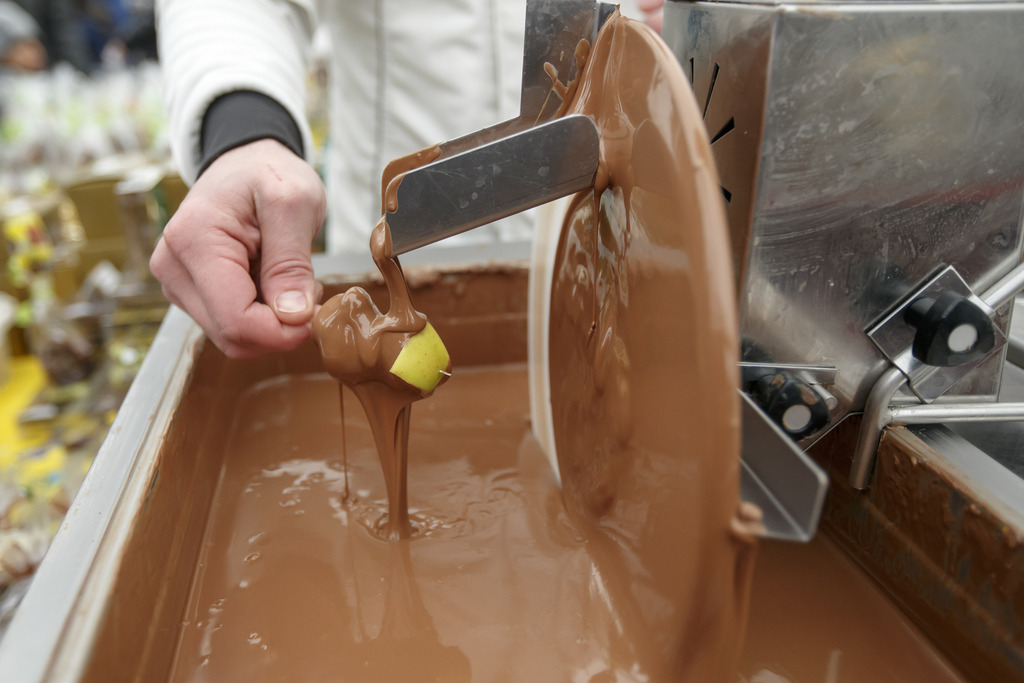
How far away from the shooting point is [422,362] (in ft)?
2.35

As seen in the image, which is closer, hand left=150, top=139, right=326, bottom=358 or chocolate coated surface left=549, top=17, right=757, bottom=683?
chocolate coated surface left=549, top=17, right=757, bottom=683

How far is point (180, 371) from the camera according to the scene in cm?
88

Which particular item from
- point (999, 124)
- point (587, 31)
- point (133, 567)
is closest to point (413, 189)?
point (587, 31)

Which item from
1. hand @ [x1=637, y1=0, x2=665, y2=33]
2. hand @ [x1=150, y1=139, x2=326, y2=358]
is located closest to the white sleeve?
hand @ [x1=150, y1=139, x2=326, y2=358]

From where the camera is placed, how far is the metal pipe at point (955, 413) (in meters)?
0.67

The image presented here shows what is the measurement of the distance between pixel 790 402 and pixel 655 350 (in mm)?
173

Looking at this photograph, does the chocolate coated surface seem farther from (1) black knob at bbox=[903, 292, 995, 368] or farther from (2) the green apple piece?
(1) black knob at bbox=[903, 292, 995, 368]

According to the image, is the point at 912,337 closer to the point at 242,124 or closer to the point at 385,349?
the point at 385,349

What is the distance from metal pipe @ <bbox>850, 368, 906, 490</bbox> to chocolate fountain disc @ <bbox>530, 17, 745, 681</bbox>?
0.26 metres

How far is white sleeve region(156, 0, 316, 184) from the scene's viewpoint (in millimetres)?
1048

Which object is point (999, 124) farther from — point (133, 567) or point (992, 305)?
point (133, 567)

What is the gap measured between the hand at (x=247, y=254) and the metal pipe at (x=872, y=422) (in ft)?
1.94

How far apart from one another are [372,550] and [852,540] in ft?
1.70

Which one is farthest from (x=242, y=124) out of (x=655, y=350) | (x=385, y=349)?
(x=655, y=350)
